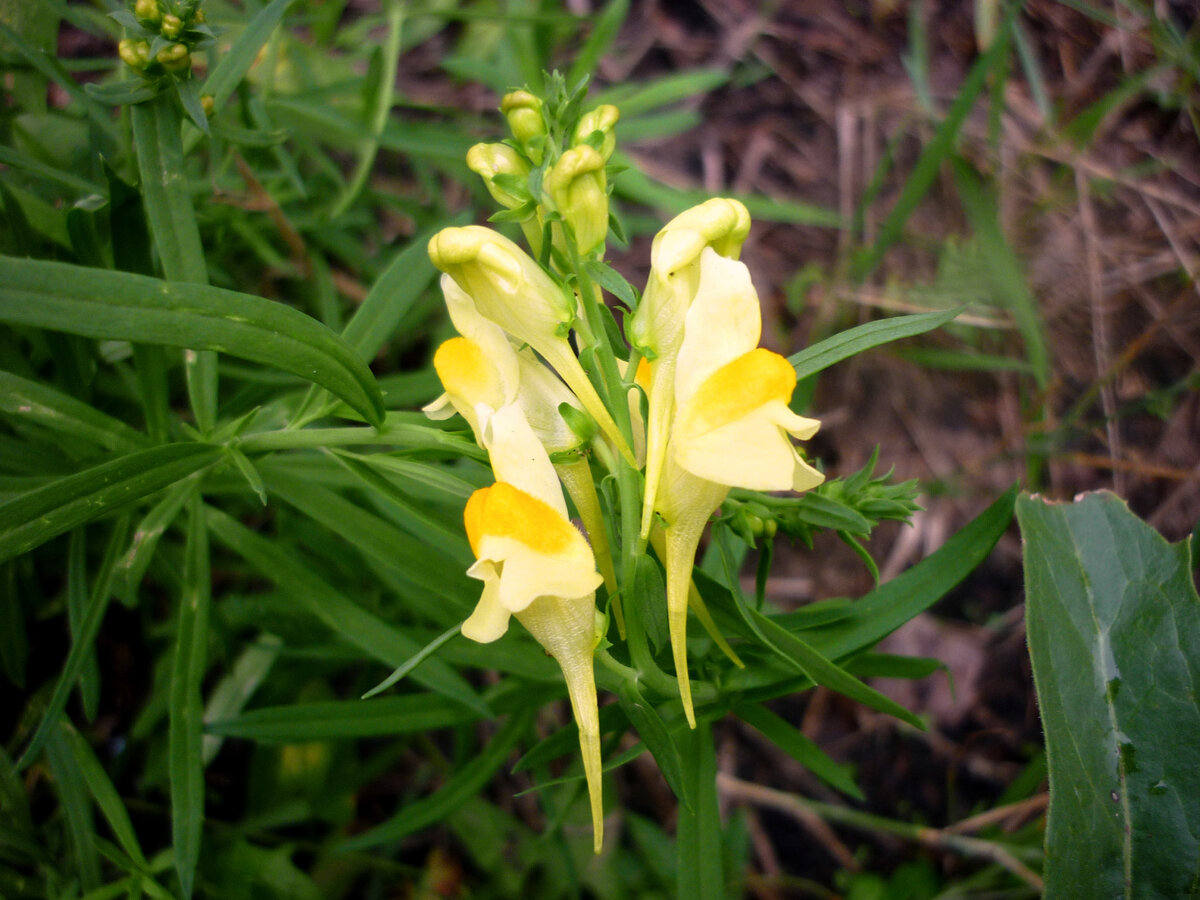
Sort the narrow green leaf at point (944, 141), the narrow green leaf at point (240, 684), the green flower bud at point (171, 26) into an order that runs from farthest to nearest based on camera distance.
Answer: the narrow green leaf at point (944, 141), the narrow green leaf at point (240, 684), the green flower bud at point (171, 26)

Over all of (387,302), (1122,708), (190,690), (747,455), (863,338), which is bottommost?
(1122,708)

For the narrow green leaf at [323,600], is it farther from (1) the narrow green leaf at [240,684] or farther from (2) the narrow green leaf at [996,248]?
(2) the narrow green leaf at [996,248]

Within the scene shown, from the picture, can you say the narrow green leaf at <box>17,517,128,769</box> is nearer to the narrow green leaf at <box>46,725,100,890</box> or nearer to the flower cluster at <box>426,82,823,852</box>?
the narrow green leaf at <box>46,725,100,890</box>

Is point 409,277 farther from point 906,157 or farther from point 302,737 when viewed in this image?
point 906,157

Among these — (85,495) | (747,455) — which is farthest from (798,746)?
(85,495)

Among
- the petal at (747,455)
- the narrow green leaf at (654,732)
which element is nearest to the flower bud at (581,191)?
the petal at (747,455)

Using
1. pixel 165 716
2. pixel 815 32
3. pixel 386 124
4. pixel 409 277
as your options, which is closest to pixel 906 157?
pixel 815 32

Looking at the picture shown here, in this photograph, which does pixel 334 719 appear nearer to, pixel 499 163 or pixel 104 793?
pixel 104 793
